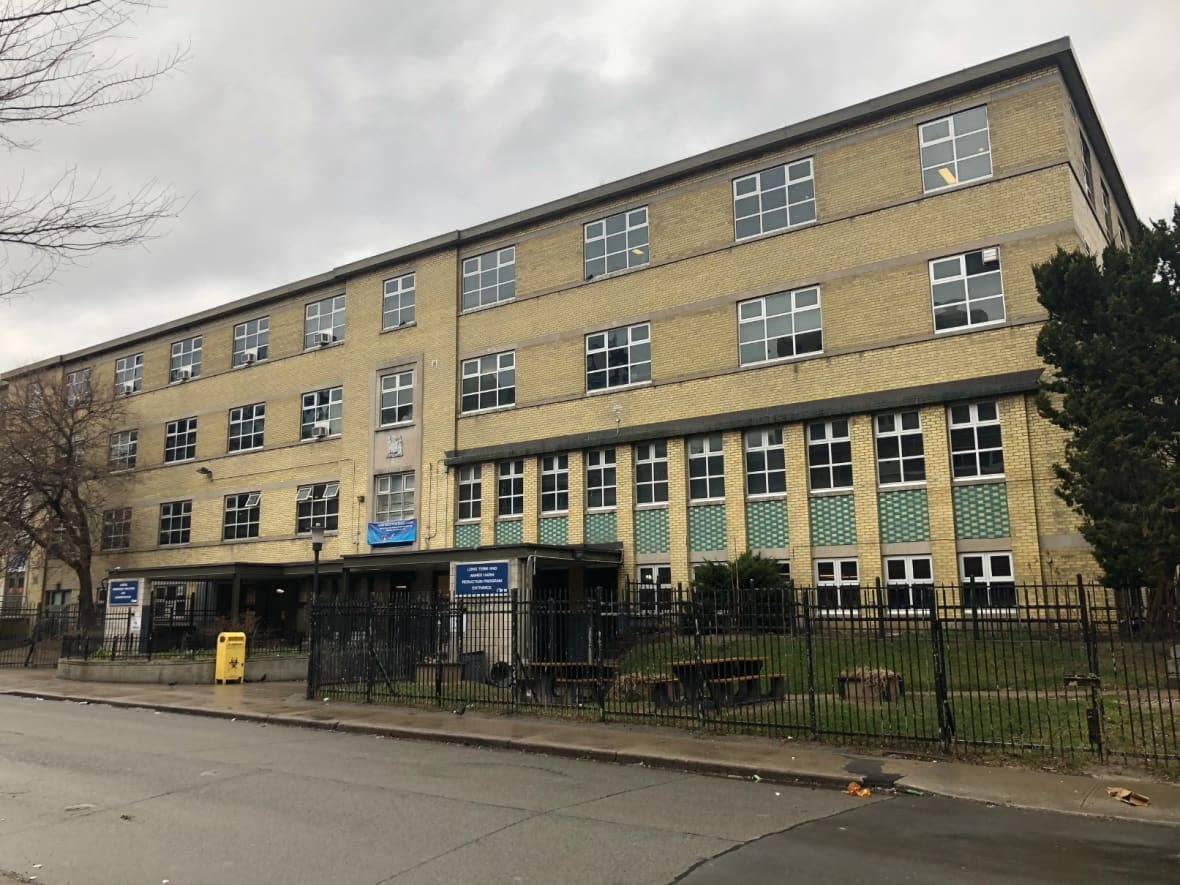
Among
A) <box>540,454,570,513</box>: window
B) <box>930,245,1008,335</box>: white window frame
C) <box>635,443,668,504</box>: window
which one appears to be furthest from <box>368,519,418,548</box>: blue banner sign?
<box>930,245,1008,335</box>: white window frame

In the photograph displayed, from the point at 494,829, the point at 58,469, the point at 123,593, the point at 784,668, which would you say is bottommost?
the point at 494,829

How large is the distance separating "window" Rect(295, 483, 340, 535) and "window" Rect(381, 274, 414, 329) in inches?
262

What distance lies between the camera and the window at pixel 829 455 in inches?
966

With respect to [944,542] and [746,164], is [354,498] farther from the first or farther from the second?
[944,542]

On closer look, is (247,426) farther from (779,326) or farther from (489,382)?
(779,326)

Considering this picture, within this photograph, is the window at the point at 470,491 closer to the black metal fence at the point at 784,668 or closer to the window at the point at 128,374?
the black metal fence at the point at 784,668

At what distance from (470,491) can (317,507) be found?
7.63m

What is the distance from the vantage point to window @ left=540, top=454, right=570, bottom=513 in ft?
97.2

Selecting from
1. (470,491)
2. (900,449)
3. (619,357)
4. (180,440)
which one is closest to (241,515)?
(180,440)

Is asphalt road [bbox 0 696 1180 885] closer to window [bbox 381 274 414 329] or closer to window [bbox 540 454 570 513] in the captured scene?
window [bbox 540 454 570 513]

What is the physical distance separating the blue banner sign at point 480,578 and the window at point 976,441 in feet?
38.1

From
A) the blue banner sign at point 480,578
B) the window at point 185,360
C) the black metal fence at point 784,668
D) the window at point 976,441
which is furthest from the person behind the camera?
the window at point 185,360

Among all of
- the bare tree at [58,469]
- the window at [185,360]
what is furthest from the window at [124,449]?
the window at [185,360]

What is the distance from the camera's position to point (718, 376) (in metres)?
27.0
